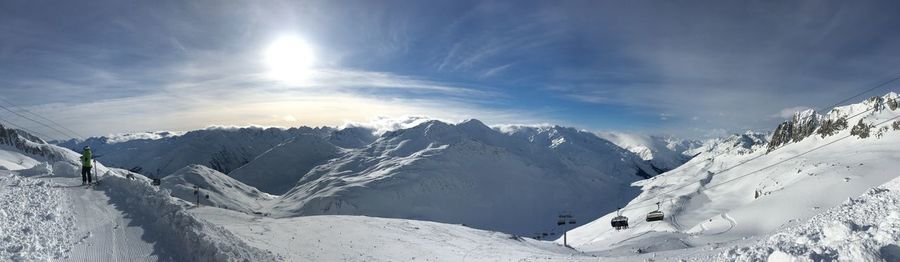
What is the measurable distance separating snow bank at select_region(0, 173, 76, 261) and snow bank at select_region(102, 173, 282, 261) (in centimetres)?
236

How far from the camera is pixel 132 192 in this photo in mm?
21625

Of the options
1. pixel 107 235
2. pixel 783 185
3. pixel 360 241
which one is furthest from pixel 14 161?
pixel 783 185

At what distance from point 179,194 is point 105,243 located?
198196mm

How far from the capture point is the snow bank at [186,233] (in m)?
14.4

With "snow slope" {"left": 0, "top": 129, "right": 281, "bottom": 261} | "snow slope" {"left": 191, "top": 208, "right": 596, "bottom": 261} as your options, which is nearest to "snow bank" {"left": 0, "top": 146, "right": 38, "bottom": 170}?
"snow slope" {"left": 191, "top": 208, "right": 596, "bottom": 261}

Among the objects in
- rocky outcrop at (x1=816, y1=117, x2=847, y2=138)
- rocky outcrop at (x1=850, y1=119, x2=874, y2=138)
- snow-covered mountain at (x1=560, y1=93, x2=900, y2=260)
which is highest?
rocky outcrop at (x1=816, y1=117, x2=847, y2=138)

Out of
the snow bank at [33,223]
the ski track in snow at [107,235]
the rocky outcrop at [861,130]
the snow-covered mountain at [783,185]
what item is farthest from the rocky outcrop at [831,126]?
the snow bank at [33,223]

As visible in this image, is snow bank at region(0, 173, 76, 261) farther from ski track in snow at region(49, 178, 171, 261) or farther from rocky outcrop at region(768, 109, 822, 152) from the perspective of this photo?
rocky outcrop at region(768, 109, 822, 152)

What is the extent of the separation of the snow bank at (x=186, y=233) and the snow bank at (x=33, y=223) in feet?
7.74

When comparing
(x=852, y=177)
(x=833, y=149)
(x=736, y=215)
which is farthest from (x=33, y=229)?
(x=833, y=149)

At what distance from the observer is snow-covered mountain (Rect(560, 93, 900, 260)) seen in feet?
284

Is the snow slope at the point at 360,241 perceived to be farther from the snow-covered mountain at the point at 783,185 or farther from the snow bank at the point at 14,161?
the snow bank at the point at 14,161

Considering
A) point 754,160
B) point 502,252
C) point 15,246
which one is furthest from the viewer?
point 754,160

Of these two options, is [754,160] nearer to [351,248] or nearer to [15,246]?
[351,248]
